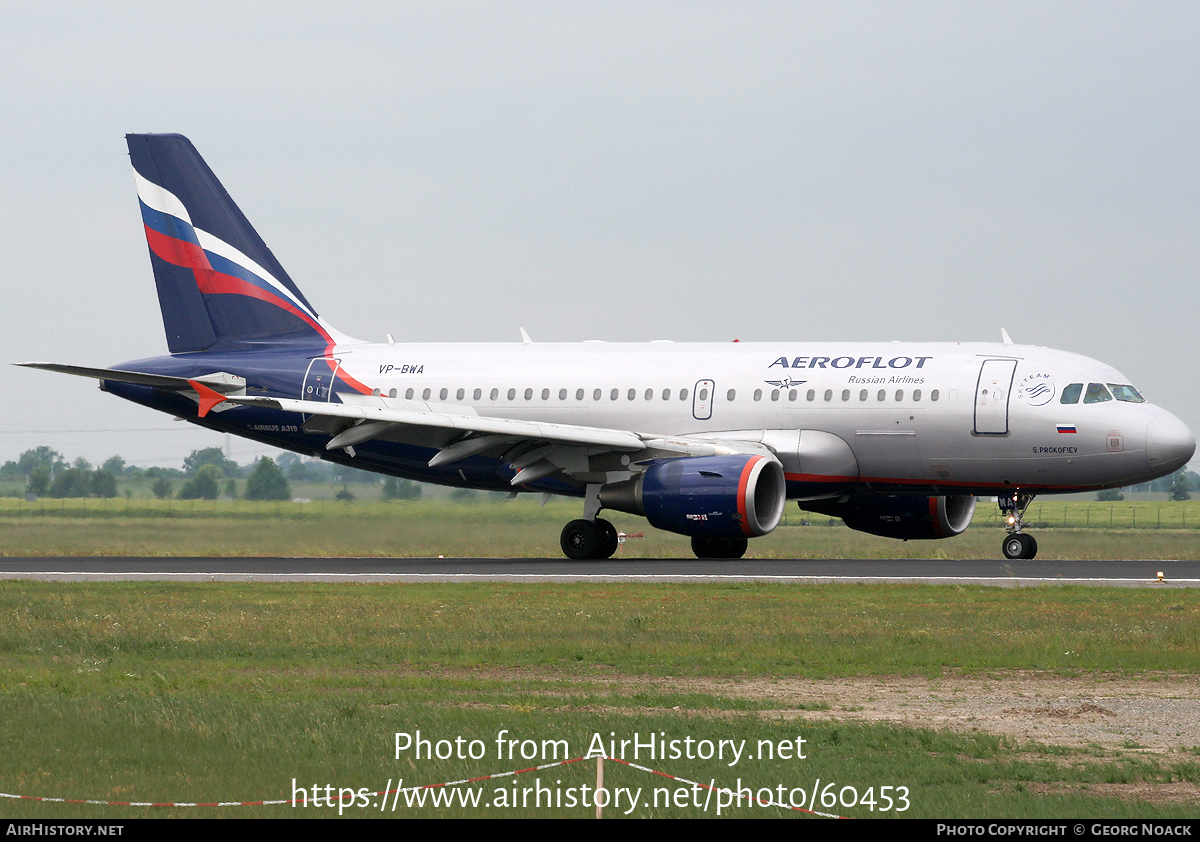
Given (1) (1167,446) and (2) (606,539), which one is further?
(2) (606,539)

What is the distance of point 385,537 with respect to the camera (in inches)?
1287

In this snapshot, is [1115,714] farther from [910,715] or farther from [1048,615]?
[1048,615]

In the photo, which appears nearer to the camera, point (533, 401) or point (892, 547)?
point (533, 401)

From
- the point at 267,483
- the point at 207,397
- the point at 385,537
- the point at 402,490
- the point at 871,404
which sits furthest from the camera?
the point at 267,483

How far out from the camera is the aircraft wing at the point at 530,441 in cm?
2895

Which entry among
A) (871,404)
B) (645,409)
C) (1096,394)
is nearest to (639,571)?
(645,409)

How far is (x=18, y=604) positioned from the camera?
66.9 ft

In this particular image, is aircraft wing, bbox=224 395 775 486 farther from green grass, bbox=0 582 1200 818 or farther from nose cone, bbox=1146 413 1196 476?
nose cone, bbox=1146 413 1196 476

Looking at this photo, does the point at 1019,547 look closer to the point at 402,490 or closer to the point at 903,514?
the point at 903,514

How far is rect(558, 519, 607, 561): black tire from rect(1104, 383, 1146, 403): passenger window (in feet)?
32.6

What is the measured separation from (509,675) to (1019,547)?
16.5 metres

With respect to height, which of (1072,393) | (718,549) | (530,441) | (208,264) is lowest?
(718,549)

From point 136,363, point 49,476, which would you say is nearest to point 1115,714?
point 136,363

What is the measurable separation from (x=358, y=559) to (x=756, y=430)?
28.8ft
